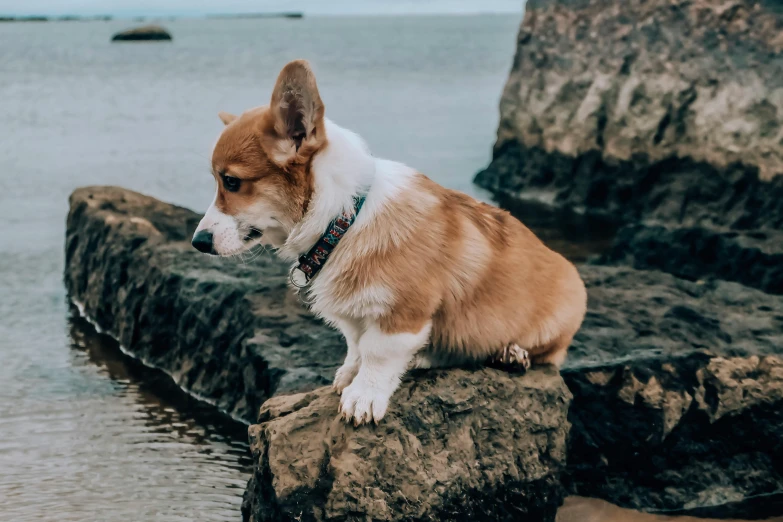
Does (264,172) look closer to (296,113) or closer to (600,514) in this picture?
(296,113)

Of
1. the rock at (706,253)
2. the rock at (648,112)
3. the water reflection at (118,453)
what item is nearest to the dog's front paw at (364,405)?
the water reflection at (118,453)

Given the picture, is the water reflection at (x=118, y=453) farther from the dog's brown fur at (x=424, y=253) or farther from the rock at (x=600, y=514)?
the dog's brown fur at (x=424, y=253)

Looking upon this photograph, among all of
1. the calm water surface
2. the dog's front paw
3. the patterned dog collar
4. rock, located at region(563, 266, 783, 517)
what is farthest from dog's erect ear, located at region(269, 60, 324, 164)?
rock, located at region(563, 266, 783, 517)

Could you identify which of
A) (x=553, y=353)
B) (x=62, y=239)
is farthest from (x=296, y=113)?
(x=62, y=239)

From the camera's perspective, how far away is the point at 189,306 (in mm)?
7023

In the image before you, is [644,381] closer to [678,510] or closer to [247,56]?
[678,510]

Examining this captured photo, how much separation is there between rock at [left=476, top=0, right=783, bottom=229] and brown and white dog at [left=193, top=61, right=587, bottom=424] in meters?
7.37

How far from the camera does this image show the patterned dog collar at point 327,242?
3846 millimetres

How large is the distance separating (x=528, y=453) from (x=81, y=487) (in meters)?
2.97

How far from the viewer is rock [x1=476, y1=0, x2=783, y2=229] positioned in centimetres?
1112

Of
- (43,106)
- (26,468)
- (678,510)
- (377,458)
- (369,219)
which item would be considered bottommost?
(43,106)

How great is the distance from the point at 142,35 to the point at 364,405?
10783cm

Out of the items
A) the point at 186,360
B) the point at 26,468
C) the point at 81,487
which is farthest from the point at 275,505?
the point at 186,360

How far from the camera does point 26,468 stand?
19.4 ft
